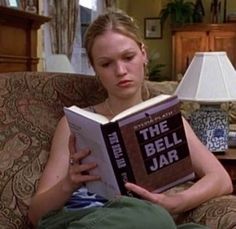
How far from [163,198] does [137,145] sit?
0.20 meters

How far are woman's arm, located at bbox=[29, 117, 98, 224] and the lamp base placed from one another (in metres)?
0.69

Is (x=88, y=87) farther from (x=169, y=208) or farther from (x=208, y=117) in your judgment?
(x=169, y=208)

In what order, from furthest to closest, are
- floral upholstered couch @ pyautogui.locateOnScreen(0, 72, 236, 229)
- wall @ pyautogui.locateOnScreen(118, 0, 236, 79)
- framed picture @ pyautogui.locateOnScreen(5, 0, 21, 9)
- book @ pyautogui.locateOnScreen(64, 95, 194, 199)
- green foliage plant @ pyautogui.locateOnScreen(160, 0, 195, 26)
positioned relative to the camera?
1. wall @ pyautogui.locateOnScreen(118, 0, 236, 79)
2. green foliage plant @ pyautogui.locateOnScreen(160, 0, 195, 26)
3. framed picture @ pyautogui.locateOnScreen(5, 0, 21, 9)
4. floral upholstered couch @ pyautogui.locateOnScreen(0, 72, 236, 229)
5. book @ pyautogui.locateOnScreen(64, 95, 194, 199)

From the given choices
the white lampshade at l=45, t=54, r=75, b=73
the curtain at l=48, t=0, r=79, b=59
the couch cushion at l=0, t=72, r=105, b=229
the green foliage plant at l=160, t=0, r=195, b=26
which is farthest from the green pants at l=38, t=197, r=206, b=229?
the green foliage plant at l=160, t=0, r=195, b=26

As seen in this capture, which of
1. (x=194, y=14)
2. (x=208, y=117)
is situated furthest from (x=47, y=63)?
(x=194, y=14)

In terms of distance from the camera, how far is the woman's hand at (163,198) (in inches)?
49.2

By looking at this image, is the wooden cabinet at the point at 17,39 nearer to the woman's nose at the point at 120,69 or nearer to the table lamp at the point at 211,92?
the table lamp at the point at 211,92

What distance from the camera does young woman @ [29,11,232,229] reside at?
4.37ft

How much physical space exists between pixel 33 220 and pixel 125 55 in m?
0.54

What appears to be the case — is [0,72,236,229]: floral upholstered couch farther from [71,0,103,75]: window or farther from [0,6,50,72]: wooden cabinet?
[71,0,103,75]: window

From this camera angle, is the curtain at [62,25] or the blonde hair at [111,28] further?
the curtain at [62,25]

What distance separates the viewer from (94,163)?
1.28 m

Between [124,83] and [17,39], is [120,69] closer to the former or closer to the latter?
[124,83]

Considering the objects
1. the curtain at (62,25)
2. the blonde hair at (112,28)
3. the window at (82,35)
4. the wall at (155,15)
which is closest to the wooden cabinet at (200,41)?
the wall at (155,15)
